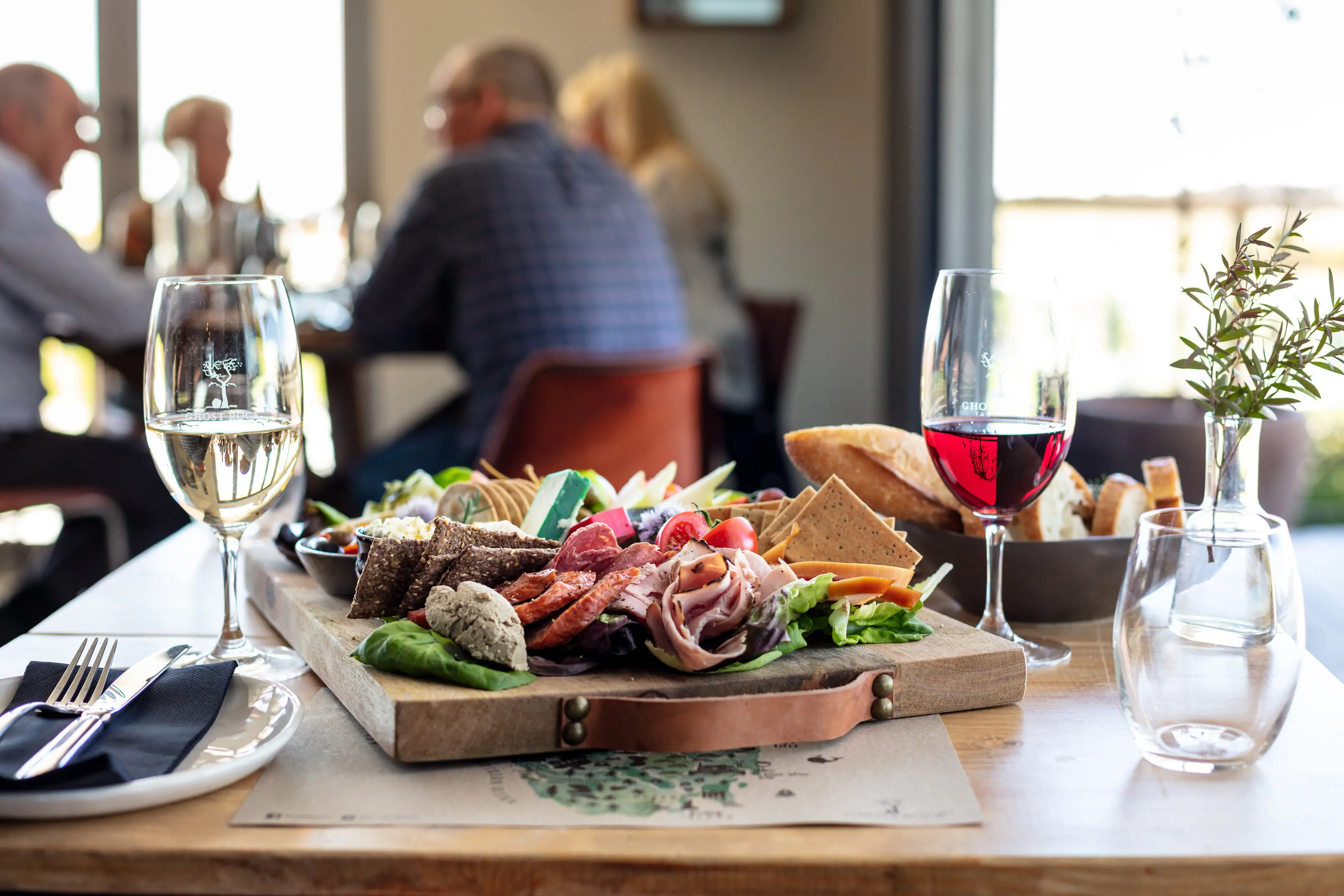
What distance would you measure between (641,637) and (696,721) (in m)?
0.08

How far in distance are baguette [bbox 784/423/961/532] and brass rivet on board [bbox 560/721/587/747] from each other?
43 centimetres

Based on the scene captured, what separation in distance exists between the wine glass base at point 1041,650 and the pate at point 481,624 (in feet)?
1.19

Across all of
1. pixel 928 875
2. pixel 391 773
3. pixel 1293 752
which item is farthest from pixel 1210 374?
pixel 391 773

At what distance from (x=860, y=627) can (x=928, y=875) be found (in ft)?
0.87

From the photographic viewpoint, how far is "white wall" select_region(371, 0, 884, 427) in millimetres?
5227

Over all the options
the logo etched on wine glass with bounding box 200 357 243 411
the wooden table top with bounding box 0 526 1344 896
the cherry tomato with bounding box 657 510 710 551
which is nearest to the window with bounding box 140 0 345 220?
the logo etched on wine glass with bounding box 200 357 243 411

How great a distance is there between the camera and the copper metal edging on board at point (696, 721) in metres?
0.74

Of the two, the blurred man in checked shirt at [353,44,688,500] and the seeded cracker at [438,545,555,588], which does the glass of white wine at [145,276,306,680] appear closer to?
the seeded cracker at [438,545,555,588]

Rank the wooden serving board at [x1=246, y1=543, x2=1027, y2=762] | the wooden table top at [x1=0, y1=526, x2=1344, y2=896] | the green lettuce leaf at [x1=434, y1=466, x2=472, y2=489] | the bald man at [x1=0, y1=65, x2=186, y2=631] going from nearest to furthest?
the wooden table top at [x1=0, y1=526, x2=1344, y2=896] → the wooden serving board at [x1=246, y1=543, x2=1027, y2=762] → the green lettuce leaf at [x1=434, y1=466, x2=472, y2=489] → the bald man at [x1=0, y1=65, x2=186, y2=631]

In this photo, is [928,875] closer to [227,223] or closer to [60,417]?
[227,223]

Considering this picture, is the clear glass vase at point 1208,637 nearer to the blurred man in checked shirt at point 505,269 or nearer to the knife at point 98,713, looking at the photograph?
the knife at point 98,713

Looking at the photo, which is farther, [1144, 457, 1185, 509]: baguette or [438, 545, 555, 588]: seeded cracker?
[1144, 457, 1185, 509]: baguette

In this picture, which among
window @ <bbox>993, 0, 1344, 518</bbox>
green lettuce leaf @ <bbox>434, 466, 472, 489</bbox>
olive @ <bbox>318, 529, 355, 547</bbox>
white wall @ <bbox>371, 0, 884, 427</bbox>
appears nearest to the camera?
olive @ <bbox>318, 529, 355, 547</bbox>

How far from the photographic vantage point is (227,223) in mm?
3047
